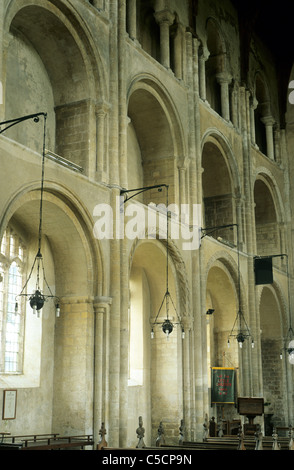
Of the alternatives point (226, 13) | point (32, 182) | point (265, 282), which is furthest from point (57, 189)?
point (226, 13)

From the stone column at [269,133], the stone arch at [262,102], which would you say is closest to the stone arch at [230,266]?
the stone column at [269,133]

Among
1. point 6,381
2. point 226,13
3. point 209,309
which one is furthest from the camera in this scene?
point 226,13

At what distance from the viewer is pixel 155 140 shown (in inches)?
896

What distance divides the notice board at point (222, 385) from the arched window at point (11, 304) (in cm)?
1074

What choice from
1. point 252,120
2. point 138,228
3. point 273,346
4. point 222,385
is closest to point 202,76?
point 252,120

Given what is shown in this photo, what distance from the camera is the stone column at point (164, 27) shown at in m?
22.7

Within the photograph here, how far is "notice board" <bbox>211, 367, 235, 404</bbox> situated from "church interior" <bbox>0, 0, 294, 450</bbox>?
0.26 feet

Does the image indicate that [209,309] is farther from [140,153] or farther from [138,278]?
[140,153]

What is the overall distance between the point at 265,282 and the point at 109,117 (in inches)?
478

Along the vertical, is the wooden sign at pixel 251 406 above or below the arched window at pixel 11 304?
below

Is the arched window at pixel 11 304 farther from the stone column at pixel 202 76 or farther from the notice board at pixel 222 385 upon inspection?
the stone column at pixel 202 76

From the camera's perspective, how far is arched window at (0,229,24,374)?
1617cm

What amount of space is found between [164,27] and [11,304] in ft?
40.1
